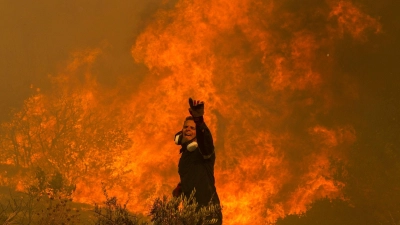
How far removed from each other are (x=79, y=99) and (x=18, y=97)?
206 inches

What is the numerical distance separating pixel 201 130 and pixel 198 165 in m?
0.68

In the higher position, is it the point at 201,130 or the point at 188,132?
the point at 188,132

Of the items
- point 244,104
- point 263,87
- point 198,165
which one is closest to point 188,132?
point 198,165

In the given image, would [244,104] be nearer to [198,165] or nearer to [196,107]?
[198,165]

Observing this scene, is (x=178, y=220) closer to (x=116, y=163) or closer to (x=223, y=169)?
(x=223, y=169)

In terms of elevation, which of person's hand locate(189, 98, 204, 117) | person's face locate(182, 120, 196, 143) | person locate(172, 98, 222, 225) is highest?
person's face locate(182, 120, 196, 143)

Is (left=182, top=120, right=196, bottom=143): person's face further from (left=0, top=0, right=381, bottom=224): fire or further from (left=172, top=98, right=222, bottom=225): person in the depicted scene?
(left=0, top=0, right=381, bottom=224): fire

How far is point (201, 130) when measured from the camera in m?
4.80

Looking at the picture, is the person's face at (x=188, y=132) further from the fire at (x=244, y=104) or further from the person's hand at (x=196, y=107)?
the fire at (x=244, y=104)

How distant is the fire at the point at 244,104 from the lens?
15398 millimetres

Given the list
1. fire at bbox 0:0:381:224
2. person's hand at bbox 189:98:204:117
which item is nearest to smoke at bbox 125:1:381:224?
fire at bbox 0:0:381:224

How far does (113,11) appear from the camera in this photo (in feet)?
69.8

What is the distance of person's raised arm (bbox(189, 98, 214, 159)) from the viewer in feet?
15.1

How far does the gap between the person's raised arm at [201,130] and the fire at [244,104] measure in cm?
985
